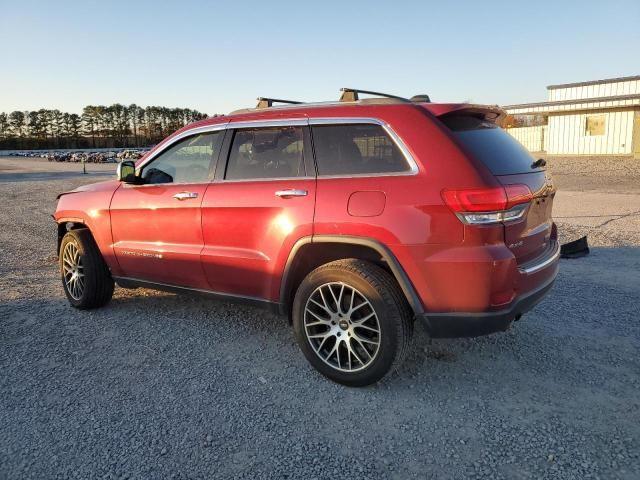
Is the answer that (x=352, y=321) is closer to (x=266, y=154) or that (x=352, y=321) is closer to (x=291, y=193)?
(x=291, y=193)

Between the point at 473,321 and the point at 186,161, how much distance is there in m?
2.71

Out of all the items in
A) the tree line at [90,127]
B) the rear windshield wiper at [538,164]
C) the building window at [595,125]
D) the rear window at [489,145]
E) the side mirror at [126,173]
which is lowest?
the side mirror at [126,173]

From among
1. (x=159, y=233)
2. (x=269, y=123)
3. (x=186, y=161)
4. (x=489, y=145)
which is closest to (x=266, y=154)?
(x=269, y=123)

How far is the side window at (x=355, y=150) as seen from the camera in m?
3.18

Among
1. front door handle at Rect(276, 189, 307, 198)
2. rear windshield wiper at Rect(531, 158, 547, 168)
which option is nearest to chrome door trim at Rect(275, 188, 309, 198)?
front door handle at Rect(276, 189, 307, 198)

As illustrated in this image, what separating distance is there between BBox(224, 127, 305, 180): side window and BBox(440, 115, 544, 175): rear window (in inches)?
42.1

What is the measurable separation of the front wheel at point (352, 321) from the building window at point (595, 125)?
28.0 meters

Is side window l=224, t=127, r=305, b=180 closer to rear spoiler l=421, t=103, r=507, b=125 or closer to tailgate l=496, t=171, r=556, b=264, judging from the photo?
rear spoiler l=421, t=103, r=507, b=125

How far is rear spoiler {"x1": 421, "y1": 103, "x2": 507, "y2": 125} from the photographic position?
317 cm

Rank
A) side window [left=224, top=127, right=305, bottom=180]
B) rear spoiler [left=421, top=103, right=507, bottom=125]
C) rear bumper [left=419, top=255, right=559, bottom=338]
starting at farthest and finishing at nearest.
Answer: side window [left=224, top=127, right=305, bottom=180] → rear spoiler [left=421, top=103, right=507, bottom=125] → rear bumper [left=419, top=255, right=559, bottom=338]

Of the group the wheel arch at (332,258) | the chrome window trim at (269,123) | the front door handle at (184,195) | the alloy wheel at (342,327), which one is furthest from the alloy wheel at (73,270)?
the alloy wheel at (342,327)

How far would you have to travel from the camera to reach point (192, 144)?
4.26 meters

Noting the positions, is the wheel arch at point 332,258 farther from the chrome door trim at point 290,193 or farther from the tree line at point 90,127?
the tree line at point 90,127

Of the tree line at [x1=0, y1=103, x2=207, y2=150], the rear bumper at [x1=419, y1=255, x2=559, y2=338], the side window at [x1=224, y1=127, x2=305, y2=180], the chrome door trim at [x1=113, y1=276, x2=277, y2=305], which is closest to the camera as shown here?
the rear bumper at [x1=419, y1=255, x2=559, y2=338]
